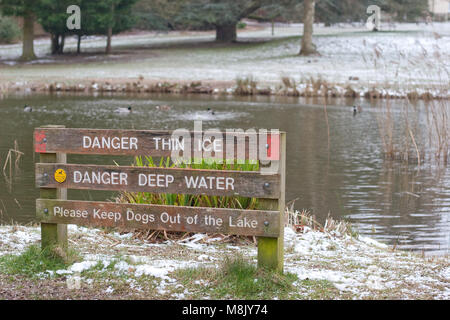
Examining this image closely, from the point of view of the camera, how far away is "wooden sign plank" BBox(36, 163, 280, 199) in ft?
18.4

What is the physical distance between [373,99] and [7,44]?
37.4m

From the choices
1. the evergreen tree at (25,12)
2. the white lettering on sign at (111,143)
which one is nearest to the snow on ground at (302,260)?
the white lettering on sign at (111,143)

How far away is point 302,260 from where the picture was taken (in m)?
6.58

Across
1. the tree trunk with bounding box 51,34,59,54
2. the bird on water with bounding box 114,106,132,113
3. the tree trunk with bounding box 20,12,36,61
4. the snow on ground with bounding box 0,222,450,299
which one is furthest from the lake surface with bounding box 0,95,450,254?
the tree trunk with bounding box 51,34,59,54

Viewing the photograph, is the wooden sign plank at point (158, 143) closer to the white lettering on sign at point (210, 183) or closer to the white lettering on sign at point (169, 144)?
the white lettering on sign at point (169, 144)

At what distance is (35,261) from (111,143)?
1.19 meters

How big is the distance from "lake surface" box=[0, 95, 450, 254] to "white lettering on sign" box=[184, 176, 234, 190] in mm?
4231

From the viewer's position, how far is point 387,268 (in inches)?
245

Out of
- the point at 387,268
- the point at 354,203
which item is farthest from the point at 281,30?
the point at 387,268

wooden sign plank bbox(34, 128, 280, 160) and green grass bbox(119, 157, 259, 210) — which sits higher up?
wooden sign plank bbox(34, 128, 280, 160)

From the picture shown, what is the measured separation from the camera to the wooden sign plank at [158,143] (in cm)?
565

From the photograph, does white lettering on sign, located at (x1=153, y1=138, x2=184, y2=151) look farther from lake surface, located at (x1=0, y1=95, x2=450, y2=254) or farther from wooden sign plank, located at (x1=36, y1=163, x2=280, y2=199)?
lake surface, located at (x1=0, y1=95, x2=450, y2=254)

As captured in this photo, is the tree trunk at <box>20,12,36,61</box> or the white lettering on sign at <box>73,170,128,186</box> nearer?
the white lettering on sign at <box>73,170,128,186</box>
